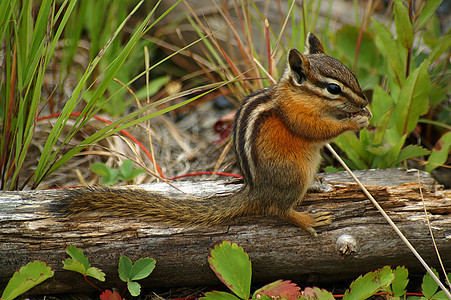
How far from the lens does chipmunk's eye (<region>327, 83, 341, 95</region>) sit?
244 centimetres

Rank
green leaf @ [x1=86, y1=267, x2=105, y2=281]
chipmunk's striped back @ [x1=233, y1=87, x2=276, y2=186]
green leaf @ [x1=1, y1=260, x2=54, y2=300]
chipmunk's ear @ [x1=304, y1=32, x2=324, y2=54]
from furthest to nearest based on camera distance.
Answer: chipmunk's ear @ [x1=304, y1=32, x2=324, y2=54] → chipmunk's striped back @ [x1=233, y1=87, x2=276, y2=186] → green leaf @ [x1=86, y1=267, x2=105, y2=281] → green leaf @ [x1=1, y1=260, x2=54, y2=300]

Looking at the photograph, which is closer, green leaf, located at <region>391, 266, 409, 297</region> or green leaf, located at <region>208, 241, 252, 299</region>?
green leaf, located at <region>208, 241, 252, 299</region>

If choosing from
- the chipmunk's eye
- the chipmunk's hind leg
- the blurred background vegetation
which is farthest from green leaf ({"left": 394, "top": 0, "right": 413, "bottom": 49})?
the chipmunk's hind leg

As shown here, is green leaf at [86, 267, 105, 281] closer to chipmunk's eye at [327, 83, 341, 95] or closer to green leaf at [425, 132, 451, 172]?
chipmunk's eye at [327, 83, 341, 95]

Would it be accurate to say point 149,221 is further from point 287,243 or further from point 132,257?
point 287,243

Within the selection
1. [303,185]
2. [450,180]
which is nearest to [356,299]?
[303,185]

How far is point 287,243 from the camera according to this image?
247cm

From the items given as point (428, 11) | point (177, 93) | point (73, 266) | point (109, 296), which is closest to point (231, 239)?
point (109, 296)

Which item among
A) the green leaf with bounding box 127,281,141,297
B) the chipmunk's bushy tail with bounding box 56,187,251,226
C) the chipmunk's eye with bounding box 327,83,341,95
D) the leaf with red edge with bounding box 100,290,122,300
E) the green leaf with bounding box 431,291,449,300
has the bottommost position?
the leaf with red edge with bounding box 100,290,122,300

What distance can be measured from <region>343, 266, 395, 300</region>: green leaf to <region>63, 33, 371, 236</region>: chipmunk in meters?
0.38

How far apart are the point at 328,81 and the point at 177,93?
86cm

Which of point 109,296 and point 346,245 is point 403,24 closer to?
point 346,245

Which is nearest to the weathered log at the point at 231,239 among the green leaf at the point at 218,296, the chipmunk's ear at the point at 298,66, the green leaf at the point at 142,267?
the green leaf at the point at 142,267

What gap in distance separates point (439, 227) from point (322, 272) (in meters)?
0.62
